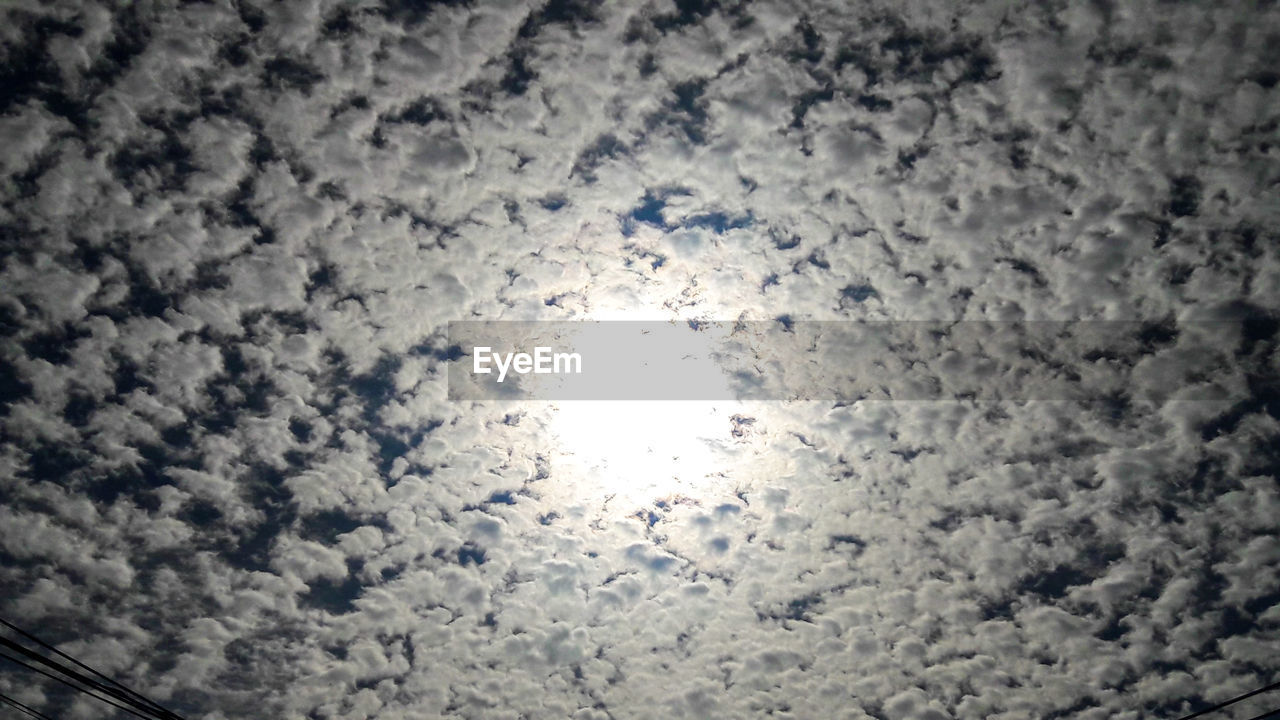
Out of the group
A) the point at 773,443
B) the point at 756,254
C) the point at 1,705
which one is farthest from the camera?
the point at 1,705

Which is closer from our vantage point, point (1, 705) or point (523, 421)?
point (523, 421)

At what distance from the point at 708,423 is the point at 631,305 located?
7.48 feet

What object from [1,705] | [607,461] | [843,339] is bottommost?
[1,705]

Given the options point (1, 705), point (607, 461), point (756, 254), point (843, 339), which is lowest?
point (1, 705)

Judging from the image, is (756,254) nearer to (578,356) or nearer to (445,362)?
(578,356)

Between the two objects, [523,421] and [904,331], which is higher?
[904,331]

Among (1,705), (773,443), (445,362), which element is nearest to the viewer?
(445,362)

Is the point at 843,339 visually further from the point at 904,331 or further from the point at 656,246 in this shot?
the point at 656,246

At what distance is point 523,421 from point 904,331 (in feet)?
19.2

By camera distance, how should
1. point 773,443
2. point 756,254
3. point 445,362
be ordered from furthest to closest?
point 773,443
point 445,362
point 756,254

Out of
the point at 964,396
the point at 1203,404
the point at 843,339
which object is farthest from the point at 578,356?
the point at 1203,404

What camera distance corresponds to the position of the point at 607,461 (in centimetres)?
1124

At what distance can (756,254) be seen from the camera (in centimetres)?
986

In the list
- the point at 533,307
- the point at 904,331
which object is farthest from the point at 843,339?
the point at 533,307
